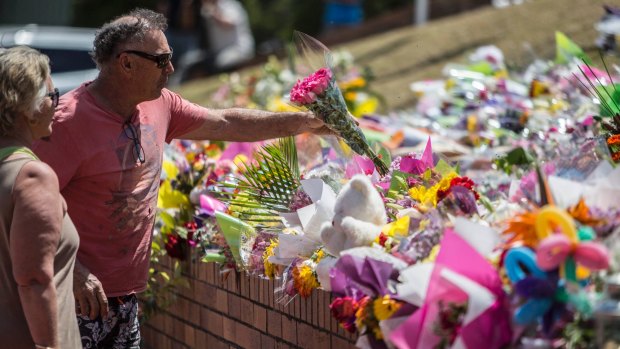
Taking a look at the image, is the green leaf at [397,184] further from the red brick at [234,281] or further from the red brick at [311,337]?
the red brick at [234,281]

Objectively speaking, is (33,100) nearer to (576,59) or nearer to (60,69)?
(576,59)

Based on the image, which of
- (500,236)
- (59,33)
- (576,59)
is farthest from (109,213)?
(59,33)

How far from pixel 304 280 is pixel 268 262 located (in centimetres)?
33

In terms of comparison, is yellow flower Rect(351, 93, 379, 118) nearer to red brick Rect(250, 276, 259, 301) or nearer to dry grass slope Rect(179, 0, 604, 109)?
dry grass slope Rect(179, 0, 604, 109)

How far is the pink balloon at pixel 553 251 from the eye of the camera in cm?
228

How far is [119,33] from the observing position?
3.43 m

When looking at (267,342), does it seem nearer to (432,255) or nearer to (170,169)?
(432,255)

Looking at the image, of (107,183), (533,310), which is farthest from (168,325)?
(533,310)

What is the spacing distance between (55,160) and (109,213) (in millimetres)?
271

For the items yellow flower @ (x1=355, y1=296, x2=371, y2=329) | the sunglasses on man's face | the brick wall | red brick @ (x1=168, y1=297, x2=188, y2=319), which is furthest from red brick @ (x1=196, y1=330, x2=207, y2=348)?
yellow flower @ (x1=355, y1=296, x2=371, y2=329)

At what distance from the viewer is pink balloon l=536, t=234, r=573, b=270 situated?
2.28 metres

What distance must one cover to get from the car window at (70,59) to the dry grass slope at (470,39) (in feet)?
4.49

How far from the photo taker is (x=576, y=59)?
5988 mm

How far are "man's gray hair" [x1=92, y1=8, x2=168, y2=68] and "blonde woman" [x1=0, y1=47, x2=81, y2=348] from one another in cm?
62
